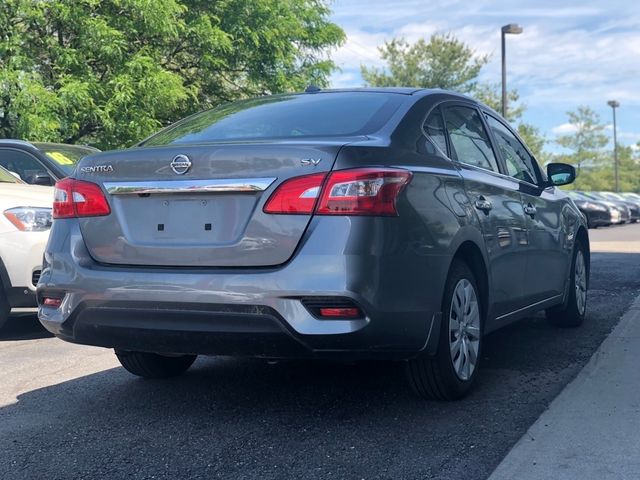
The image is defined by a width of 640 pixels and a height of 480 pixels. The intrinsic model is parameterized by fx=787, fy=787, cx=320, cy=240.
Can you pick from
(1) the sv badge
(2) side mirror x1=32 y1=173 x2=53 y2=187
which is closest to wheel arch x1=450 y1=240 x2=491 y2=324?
(1) the sv badge

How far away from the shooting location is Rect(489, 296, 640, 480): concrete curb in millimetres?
3084

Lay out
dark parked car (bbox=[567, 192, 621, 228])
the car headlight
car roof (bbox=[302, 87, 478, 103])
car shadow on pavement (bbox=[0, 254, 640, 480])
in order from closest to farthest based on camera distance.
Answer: car shadow on pavement (bbox=[0, 254, 640, 480]), car roof (bbox=[302, 87, 478, 103]), the car headlight, dark parked car (bbox=[567, 192, 621, 228])

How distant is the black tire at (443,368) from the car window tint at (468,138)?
2.40ft

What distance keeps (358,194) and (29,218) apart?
3640mm

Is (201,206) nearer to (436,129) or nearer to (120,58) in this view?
(436,129)

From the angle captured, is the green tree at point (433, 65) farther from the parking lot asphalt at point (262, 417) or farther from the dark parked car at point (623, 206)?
the parking lot asphalt at point (262, 417)

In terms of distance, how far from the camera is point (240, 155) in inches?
136

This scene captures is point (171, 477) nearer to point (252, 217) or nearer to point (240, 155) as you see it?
point (252, 217)

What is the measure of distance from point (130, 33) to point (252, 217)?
1208 cm

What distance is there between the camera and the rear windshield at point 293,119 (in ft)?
12.9

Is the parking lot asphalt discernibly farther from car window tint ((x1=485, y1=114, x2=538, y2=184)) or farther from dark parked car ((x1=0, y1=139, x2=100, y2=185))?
dark parked car ((x1=0, y1=139, x2=100, y2=185))

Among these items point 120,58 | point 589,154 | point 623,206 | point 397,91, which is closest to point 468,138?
point 397,91

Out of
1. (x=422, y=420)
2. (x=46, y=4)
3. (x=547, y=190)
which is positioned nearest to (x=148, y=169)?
(x=422, y=420)

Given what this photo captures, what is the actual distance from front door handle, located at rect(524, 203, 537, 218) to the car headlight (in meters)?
3.59
